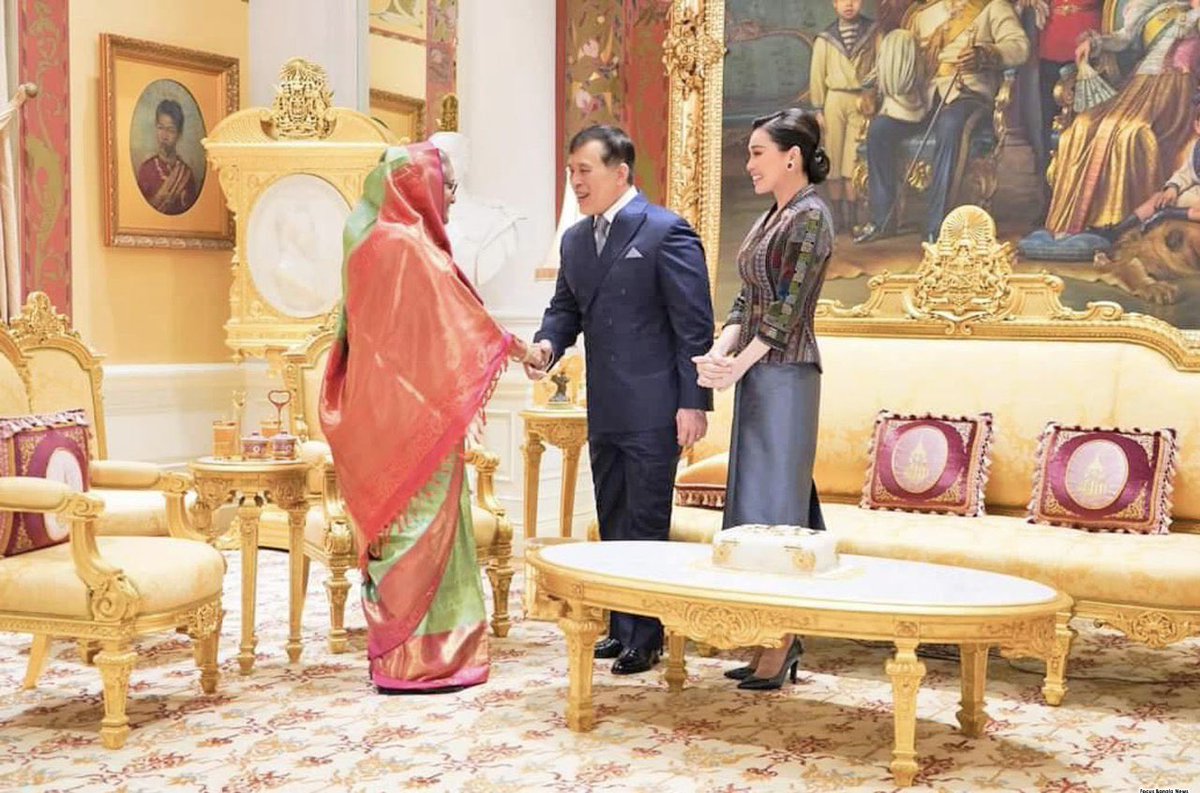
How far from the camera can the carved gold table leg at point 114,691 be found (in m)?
4.30

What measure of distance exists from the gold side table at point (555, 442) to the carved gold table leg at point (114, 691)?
2.71 m

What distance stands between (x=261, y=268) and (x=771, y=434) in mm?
4370

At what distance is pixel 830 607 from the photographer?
13.1ft

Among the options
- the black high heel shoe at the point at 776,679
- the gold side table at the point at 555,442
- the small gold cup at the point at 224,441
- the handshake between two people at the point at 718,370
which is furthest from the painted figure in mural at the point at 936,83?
the small gold cup at the point at 224,441

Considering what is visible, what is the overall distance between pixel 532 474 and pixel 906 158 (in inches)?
88.4

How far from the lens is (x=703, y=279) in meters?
5.32

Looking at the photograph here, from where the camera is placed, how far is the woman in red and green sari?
4898 mm

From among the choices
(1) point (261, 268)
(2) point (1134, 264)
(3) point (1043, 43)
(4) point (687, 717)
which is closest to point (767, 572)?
(4) point (687, 717)

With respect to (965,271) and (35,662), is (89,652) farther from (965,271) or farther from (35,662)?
(965,271)

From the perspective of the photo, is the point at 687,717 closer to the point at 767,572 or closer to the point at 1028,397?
the point at 767,572

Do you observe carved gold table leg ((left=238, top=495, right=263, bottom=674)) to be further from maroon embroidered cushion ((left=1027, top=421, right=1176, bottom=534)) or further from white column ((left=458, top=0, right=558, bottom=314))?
white column ((left=458, top=0, right=558, bottom=314))

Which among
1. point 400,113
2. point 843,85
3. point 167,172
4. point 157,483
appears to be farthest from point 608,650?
point 400,113

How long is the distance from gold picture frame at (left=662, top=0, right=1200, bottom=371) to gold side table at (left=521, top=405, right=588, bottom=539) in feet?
3.31

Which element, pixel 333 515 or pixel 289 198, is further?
pixel 289 198
